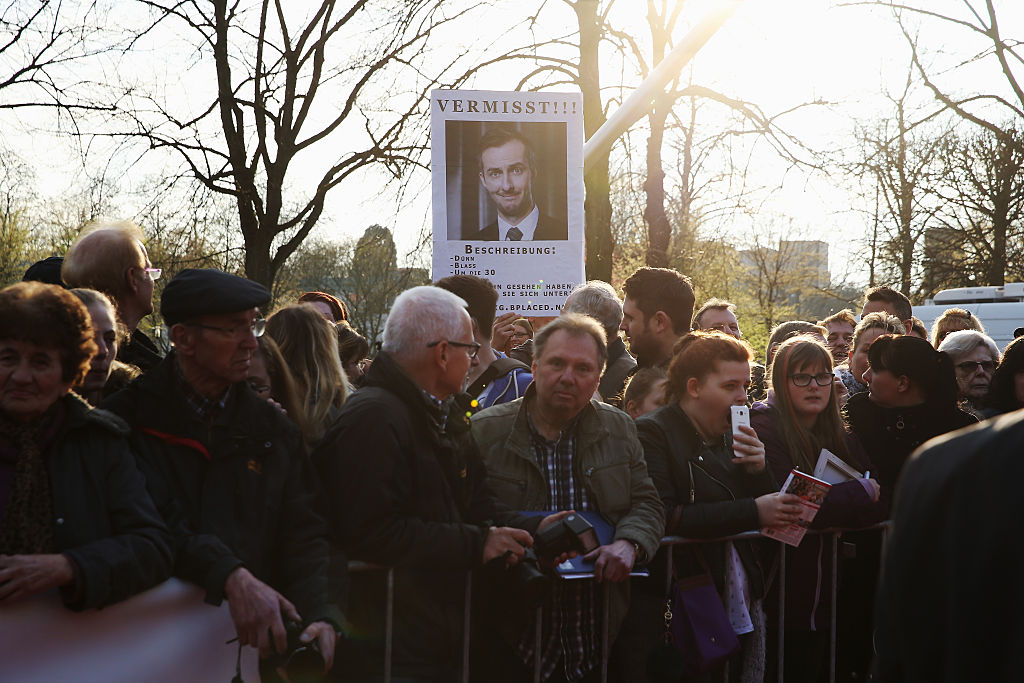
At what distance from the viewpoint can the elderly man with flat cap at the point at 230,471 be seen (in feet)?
9.84

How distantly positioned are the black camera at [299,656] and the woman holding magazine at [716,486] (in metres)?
1.63

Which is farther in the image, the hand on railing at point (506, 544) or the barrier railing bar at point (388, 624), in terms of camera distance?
the hand on railing at point (506, 544)

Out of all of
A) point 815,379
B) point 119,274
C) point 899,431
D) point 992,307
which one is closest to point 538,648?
point 815,379

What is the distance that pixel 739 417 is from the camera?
4438 millimetres

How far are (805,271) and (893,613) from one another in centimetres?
3741

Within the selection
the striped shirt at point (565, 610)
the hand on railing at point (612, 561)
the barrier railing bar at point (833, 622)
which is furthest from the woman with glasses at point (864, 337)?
the hand on railing at point (612, 561)

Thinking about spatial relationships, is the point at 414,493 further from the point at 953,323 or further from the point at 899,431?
the point at 953,323

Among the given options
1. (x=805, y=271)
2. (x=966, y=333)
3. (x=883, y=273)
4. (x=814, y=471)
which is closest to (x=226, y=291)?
(x=814, y=471)

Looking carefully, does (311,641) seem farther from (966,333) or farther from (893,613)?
(966,333)

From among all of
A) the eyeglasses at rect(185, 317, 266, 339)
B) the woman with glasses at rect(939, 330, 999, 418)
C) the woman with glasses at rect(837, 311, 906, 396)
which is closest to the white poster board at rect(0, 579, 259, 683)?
the eyeglasses at rect(185, 317, 266, 339)

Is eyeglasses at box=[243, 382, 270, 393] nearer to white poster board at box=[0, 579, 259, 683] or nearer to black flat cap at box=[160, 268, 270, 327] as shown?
black flat cap at box=[160, 268, 270, 327]

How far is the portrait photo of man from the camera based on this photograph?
6977 mm

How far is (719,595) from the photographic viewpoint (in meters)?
4.44

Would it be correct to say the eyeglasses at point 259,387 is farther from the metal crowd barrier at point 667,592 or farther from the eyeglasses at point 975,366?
the eyeglasses at point 975,366
